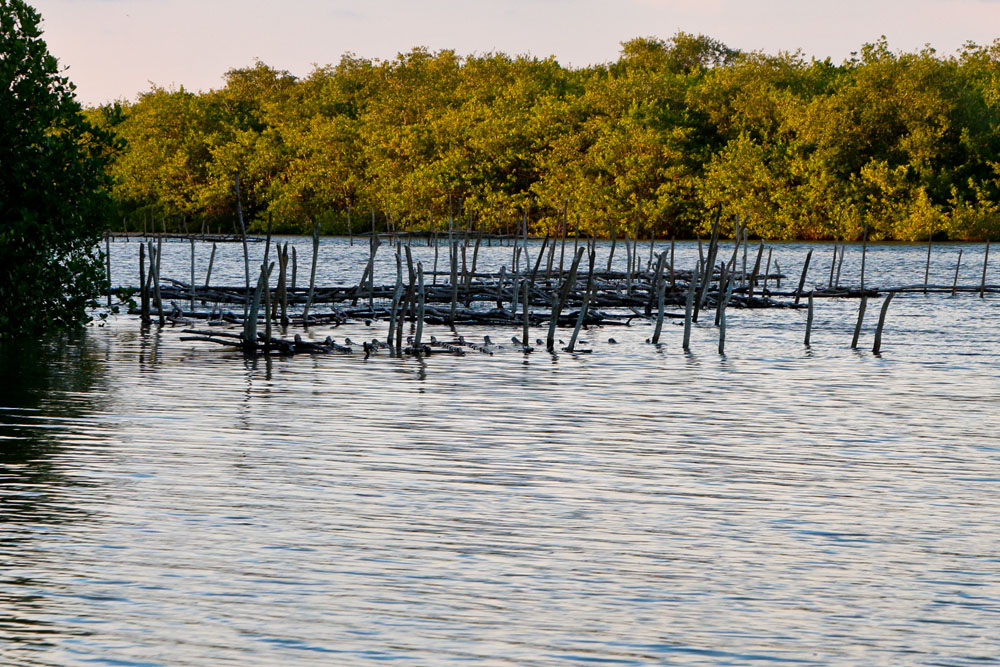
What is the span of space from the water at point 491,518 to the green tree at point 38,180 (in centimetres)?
164

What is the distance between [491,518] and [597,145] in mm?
64268

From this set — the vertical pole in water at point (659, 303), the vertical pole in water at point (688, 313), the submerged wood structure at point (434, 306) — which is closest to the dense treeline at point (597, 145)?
the submerged wood structure at point (434, 306)

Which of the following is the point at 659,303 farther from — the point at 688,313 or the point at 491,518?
the point at 491,518

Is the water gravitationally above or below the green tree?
below

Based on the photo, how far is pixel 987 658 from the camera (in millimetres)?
6773

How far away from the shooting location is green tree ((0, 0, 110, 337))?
787 inches

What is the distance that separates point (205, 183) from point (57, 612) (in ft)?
270

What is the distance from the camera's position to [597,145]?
7288 centimetres

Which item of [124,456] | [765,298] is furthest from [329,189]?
[124,456]

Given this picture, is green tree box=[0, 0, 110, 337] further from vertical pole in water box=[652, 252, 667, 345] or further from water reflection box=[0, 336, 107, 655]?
vertical pole in water box=[652, 252, 667, 345]

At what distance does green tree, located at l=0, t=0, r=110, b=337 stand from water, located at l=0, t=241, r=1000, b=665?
64.6 inches

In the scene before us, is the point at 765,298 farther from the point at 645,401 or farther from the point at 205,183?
the point at 205,183

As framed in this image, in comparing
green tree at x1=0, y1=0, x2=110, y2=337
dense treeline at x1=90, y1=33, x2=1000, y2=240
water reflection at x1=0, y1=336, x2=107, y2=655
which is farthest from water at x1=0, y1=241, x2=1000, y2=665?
dense treeline at x1=90, y1=33, x2=1000, y2=240

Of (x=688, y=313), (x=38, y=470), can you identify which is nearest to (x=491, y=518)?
(x=38, y=470)
